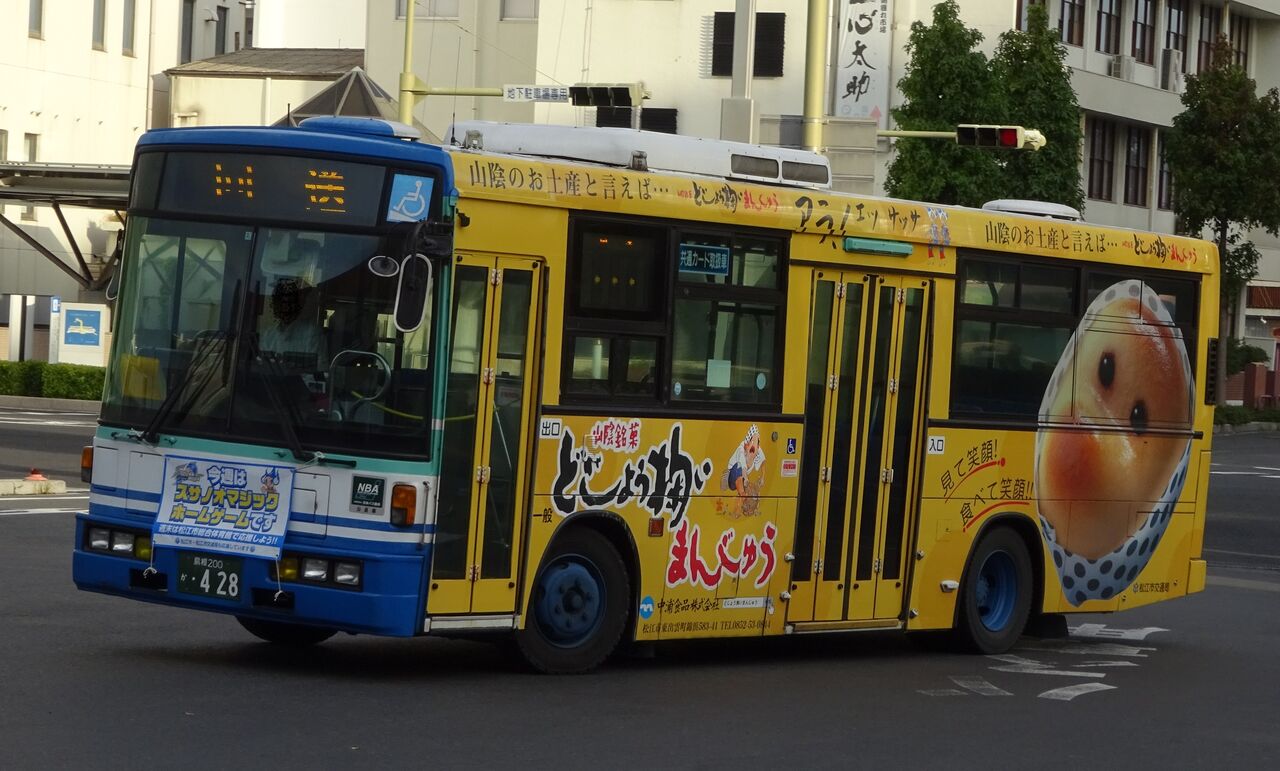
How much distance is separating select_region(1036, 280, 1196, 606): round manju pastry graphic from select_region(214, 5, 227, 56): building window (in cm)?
6137

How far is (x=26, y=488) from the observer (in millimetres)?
22875

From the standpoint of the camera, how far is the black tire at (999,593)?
14227 millimetres

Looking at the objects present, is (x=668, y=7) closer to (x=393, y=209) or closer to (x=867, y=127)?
(x=867, y=127)

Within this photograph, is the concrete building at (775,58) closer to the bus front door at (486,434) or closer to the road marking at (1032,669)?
the road marking at (1032,669)

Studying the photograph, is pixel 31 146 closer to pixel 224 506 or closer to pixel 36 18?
pixel 36 18

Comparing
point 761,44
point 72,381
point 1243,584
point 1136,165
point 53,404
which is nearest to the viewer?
point 1243,584

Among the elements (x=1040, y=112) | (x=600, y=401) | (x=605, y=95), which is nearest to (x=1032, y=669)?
(x=600, y=401)

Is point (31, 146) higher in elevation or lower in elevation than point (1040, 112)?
lower

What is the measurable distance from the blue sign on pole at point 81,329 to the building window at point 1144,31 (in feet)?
98.6

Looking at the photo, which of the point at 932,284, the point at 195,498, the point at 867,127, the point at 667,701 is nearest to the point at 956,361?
the point at 932,284

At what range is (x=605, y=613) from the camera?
38.1 feet

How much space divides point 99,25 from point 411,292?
53.6 m

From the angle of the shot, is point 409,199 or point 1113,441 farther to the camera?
point 1113,441

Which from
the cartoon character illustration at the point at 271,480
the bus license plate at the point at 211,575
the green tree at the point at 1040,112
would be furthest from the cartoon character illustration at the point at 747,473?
the green tree at the point at 1040,112
